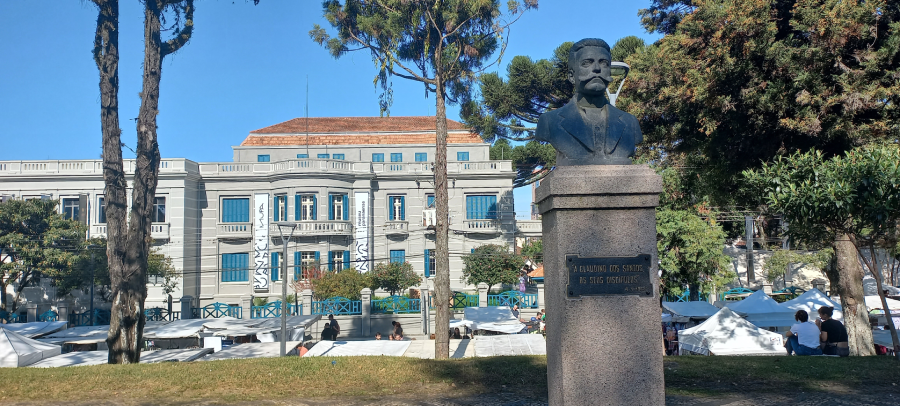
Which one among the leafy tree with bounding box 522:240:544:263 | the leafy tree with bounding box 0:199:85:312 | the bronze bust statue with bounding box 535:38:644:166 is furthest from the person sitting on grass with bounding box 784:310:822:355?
the leafy tree with bounding box 0:199:85:312

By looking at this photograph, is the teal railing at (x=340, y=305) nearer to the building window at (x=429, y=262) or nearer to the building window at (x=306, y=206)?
the building window at (x=306, y=206)

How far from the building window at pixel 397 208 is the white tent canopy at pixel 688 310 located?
17530mm

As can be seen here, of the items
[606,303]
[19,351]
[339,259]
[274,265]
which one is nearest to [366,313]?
[339,259]

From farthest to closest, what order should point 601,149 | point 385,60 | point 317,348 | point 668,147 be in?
point 385,60 → point 668,147 → point 317,348 → point 601,149

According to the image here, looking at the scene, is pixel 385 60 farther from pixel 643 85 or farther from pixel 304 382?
pixel 304 382

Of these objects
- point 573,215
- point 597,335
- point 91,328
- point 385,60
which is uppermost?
point 385,60

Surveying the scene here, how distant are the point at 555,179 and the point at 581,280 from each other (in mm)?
822

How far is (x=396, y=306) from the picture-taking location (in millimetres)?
27922

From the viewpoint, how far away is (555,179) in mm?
5207

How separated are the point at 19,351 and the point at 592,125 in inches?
489

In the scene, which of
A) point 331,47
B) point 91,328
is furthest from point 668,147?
point 91,328

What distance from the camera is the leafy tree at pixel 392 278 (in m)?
30.7

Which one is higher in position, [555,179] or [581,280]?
[555,179]

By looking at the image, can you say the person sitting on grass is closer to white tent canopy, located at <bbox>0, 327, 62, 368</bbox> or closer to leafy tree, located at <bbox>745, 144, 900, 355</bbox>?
leafy tree, located at <bbox>745, 144, 900, 355</bbox>
